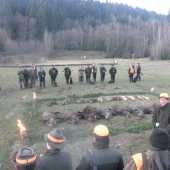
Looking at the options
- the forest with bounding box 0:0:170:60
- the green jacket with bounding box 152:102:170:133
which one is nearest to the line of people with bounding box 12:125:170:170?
the green jacket with bounding box 152:102:170:133

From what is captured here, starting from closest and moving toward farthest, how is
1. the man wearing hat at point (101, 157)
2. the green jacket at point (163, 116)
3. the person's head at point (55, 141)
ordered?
the man wearing hat at point (101, 157)
the person's head at point (55, 141)
the green jacket at point (163, 116)

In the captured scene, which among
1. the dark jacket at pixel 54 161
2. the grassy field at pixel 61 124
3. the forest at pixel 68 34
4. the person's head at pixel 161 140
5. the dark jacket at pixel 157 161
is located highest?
the forest at pixel 68 34

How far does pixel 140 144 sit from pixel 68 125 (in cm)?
338

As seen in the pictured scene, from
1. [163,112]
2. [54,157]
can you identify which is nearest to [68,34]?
[163,112]

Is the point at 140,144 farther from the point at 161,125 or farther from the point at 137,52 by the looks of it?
the point at 137,52

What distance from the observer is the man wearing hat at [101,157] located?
114 inches

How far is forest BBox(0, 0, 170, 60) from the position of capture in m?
60.7

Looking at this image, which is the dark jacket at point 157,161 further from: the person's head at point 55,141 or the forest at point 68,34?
the forest at point 68,34

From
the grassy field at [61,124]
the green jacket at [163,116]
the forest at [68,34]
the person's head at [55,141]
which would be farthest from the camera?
the forest at [68,34]

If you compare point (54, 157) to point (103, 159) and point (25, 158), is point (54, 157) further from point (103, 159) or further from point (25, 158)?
point (103, 159)

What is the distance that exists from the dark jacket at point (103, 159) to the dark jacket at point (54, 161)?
24cm

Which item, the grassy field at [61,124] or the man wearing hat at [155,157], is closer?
the man wearing hat at [155,157]

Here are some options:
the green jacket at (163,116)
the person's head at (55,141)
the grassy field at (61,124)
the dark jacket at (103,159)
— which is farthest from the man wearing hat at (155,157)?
the grassy field at (61,124)

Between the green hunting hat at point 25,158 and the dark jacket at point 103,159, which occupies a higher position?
the green hunting hat at point 25,158
